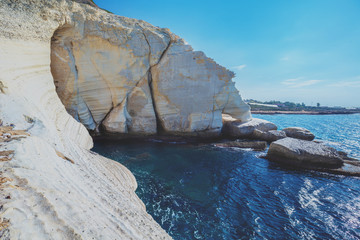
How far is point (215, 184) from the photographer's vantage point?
7.98m

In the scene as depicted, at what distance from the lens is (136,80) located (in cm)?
1350

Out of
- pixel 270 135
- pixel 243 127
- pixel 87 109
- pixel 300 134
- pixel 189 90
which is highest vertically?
pixel 189 90

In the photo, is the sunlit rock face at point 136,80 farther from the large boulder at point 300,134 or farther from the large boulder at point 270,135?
the large boulder at point 300,134

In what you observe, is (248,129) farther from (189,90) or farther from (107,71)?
(107,71)

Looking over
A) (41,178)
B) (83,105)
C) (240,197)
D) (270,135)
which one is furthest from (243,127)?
(41,178)

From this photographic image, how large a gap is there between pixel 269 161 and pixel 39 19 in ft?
50.4

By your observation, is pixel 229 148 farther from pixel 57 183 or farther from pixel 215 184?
pixel 57 183

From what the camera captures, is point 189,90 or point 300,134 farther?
point 300,134

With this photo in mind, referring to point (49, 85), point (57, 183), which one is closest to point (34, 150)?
point (57, 183)

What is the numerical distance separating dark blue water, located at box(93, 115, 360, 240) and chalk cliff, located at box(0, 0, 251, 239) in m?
1.83

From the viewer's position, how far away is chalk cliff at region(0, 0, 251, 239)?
2139mm

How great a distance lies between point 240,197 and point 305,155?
651 cm

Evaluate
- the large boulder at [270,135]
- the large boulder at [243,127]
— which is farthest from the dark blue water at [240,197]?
the large boulder at [270,135]

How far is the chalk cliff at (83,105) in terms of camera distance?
2.14 m
